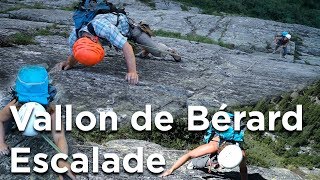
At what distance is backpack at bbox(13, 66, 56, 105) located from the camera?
419 cm

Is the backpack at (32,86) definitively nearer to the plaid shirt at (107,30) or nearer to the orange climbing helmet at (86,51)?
the orange climbing helmet at (86,51)

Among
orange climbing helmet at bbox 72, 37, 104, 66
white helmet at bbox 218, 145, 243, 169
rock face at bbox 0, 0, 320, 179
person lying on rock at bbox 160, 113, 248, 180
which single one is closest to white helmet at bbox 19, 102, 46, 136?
rock face at bbox 0, 0, 320, 179

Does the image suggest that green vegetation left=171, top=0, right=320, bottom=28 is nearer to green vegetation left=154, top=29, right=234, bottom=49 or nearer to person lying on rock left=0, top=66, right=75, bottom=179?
green vegetation left=154, top=29, right=234, bottom=49

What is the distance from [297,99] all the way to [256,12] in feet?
66.3

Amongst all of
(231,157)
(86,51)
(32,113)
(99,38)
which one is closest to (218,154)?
(231,157)

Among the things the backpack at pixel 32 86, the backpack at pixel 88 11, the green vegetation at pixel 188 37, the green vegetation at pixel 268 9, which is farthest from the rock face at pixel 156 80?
the green vegetation at pixel 268 9

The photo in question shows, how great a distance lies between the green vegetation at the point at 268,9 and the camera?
25.7 m

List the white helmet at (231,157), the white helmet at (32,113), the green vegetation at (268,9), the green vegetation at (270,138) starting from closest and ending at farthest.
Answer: the white helmet at (32,113)
the white helmet at (231,157)
the green vegetation at (270,138)
the green vegetation at (268,9)

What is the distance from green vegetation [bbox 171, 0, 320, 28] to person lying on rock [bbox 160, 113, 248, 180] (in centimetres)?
2011

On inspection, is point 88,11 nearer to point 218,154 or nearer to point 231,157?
point 218,154

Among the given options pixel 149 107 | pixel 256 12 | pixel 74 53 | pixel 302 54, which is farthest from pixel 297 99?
pixel 256 12

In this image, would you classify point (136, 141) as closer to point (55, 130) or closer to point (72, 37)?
point (55, 130)

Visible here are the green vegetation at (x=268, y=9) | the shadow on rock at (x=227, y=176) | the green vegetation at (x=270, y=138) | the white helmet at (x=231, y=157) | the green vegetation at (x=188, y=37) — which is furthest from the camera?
the green vegetation at (x=268, y=9)

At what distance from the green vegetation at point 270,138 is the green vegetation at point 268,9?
1743cm
